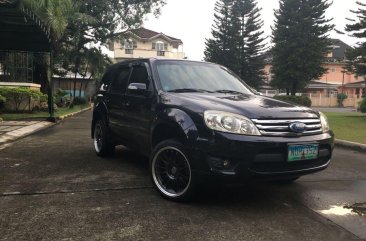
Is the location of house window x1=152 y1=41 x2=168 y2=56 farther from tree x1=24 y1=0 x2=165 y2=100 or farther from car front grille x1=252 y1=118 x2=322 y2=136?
car front grille x1=252 y1=118 x2=322 y2=136

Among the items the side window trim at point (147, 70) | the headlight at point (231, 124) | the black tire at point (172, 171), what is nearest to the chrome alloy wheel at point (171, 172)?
the black tire at point (172, 171)

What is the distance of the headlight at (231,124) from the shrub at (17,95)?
48.6 ft

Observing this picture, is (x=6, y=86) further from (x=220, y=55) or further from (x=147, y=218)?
(x=220, y=55)

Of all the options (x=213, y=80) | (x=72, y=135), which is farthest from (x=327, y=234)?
(x=72, y=135)

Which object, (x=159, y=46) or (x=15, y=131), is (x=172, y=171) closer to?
(x=15, y=131)

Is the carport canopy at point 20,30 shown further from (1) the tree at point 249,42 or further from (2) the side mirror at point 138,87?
(1) the tree at point 249,42

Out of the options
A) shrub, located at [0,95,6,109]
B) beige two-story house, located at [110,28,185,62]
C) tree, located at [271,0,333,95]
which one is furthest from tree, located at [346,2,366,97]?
beige two-story house, located at [110,28,185,62]

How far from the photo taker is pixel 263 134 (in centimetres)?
423

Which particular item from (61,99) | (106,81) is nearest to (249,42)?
(61,99)

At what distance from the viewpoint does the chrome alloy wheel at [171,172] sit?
4.66 meters

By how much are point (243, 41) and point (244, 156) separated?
147ft

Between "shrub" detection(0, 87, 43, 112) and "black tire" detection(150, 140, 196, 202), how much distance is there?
14.0 meters

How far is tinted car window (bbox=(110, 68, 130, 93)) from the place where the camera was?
6.43 meters

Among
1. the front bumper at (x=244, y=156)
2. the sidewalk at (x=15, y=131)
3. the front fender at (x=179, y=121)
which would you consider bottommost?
the sidewalk at (x=15, y=131)
